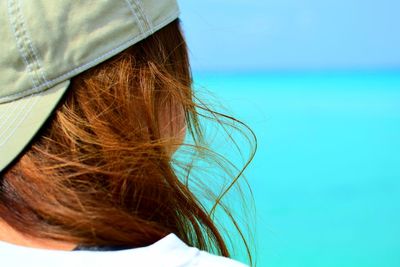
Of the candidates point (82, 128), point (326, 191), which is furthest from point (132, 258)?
point (326, 191)

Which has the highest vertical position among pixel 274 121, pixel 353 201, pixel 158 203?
pixel 158 203

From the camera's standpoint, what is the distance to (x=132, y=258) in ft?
1.32

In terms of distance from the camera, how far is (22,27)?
0.50 meters

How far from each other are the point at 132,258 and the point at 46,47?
0.67 ft

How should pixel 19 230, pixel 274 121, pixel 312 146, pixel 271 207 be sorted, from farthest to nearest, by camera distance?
1. pixel 274 121
2. pixel 312 146
3. pixel 271 207
4. pixel 19 230

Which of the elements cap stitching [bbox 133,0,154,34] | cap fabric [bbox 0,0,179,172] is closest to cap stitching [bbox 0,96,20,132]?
cap fabric [bbox 0,0,179,172]

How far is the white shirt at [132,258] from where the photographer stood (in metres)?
0.40

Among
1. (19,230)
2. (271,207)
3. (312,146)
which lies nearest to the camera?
(19,230)

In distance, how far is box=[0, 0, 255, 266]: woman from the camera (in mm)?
468

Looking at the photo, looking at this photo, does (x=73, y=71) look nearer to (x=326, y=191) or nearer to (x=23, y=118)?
(x=23, y=118)

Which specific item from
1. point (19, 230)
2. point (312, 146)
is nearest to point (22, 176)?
point (19, 230)

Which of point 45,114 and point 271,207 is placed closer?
point 45,114

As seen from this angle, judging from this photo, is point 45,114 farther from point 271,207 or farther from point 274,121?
point 274,121

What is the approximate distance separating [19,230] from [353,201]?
134 inches
